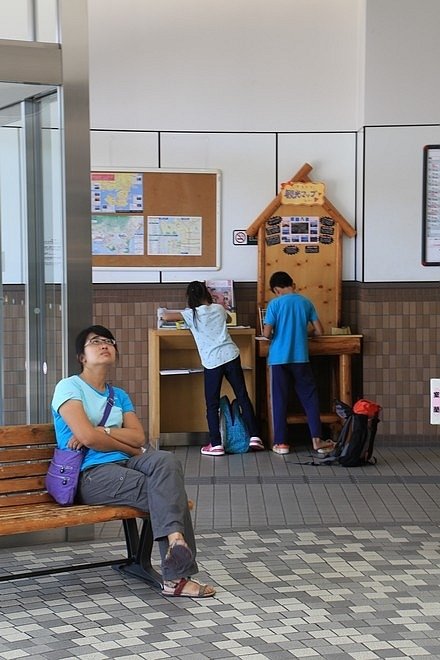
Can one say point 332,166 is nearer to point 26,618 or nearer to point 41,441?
point 41,441

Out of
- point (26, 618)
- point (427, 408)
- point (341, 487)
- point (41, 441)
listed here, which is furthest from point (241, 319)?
point (26, 618)

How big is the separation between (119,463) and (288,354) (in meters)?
3.75

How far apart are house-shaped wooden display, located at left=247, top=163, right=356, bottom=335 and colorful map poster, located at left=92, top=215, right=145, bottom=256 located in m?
0.98

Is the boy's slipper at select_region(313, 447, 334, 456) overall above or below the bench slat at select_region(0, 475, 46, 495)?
below

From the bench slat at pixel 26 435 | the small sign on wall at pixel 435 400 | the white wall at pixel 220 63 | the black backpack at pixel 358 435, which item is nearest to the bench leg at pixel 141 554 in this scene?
the bench slat at pixel 26 435

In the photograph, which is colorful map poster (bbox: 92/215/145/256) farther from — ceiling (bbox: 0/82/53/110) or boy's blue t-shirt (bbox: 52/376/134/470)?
boy's blue t-shirt (bbox: 52/376/134/470)

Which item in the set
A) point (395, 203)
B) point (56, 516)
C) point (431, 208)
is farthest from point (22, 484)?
point (431, 208)

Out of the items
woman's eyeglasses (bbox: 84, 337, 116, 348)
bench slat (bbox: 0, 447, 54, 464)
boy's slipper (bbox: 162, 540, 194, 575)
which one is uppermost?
woman's eyeglasses (bbox: 84, 337, 116, 348)

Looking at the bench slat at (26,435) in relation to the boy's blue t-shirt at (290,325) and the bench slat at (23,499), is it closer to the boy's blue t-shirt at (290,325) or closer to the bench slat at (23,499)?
the bench slat at (23,499)

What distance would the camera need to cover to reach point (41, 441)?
17.9ft

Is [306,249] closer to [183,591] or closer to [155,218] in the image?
[155,218]

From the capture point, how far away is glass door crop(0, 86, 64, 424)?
19.8 ft

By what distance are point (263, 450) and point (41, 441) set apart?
4.06 m

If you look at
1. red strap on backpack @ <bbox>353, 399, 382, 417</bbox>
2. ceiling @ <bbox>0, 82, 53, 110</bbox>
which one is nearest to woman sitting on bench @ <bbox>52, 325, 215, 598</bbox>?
ceiling @ <bbox>0, 82, 53, 110</bbox>
